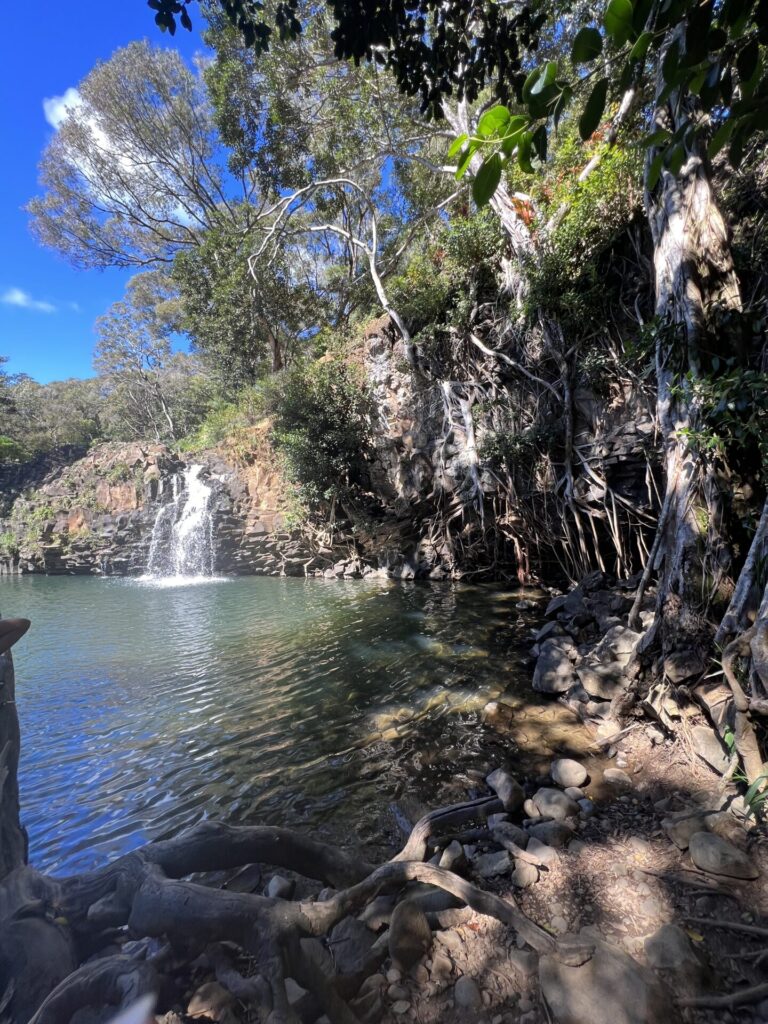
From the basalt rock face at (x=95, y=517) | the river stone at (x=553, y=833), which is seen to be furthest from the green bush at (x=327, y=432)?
the river stone at (x=553, y=833)

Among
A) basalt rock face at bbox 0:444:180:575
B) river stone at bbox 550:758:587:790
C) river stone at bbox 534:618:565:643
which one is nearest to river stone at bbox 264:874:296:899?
river stone at bbox 550:758:587:790

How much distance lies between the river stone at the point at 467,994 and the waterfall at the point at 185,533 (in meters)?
15.9

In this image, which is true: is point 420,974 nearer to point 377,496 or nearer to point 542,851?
point 542,851

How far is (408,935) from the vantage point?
6.23 feet

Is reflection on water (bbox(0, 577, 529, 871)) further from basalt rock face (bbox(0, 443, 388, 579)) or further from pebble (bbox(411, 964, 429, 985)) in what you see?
basalt rock face (bbox(0, 443, 388, 579))

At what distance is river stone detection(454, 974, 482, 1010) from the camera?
1678mm

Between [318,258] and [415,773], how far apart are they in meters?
22.5

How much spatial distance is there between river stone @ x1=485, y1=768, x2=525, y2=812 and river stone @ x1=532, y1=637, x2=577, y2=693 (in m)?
1.75

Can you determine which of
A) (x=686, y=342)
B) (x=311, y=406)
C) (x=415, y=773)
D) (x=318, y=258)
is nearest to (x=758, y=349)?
(x=686, y=342)

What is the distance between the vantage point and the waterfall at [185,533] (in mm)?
16297

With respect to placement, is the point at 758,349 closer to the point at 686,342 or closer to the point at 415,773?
the point at 686,342

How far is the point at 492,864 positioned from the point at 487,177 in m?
3.03

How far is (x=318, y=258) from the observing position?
68.4ft

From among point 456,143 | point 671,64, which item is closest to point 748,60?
point 671,64
